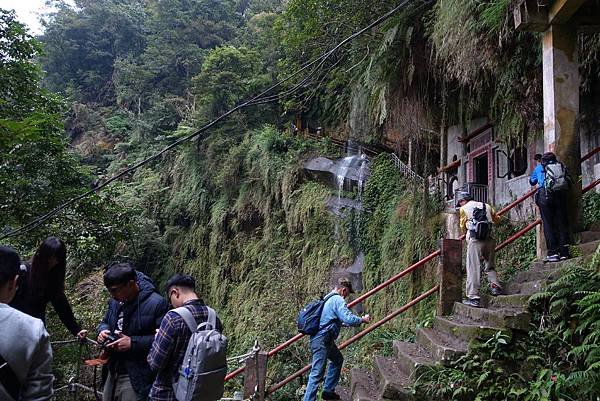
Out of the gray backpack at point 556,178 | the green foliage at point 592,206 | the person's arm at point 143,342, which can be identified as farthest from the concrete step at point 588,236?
the person's arm at point 143,342

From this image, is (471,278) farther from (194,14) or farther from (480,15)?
(194,14)

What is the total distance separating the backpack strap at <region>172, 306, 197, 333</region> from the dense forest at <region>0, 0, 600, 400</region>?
2594mm

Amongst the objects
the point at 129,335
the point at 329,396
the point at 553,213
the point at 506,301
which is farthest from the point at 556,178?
the point at 129,335

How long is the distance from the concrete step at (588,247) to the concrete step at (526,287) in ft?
2.42

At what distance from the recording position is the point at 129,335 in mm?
3086

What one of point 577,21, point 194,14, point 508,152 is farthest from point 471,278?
point 194,14

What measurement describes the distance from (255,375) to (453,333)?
2.10 m

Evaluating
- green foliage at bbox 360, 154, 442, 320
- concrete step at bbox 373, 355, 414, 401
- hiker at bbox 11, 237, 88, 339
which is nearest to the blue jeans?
concrete step at bbox 373, 355, 414, 401

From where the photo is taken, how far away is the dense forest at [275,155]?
8359mm

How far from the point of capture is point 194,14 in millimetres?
29297

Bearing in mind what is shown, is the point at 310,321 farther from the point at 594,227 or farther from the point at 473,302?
the point at 594,227

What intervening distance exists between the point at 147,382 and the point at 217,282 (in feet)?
50.4

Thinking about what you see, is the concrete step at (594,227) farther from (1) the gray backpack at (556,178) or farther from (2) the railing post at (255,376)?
(2) the railing post at (255,376)

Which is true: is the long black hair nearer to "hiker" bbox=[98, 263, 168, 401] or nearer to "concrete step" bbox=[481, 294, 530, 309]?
"hiker" bbox=[98, 263, 168, 401]
